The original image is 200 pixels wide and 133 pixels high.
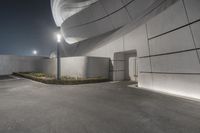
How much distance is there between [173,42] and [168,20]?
135 cm

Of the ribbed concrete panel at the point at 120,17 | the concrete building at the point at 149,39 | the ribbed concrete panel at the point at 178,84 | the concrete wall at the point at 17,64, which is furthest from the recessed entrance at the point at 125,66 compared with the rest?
the concrete wall at the point at 17,64

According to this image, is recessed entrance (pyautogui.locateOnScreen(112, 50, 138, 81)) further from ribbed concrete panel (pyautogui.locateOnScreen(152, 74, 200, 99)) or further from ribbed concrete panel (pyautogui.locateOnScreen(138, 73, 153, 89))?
ribbed concrete panel (pyautogui.locateOnScreen(152, 74, 200, 99))

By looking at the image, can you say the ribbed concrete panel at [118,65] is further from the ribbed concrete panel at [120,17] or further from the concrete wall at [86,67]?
the ribbed concrete panel at [120,17]

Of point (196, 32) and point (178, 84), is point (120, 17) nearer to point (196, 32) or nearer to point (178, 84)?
point (196, 32)

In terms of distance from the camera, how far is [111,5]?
42.3 feet

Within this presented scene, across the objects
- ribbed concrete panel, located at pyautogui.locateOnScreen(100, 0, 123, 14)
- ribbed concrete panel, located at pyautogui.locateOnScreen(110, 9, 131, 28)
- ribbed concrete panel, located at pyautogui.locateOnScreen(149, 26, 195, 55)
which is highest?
ribbed concrete panel, located at pyautogui.locateOnScreen(100, 0, 123, 14)

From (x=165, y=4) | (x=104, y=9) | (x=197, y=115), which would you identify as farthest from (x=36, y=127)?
(x=104, y=9)

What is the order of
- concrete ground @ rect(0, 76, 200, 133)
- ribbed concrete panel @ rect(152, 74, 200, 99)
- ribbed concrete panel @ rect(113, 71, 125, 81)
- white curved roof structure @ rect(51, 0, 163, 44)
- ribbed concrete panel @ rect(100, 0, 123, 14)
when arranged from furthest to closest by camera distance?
ribbed concrete panel @ rect(113, 71, 125, 81) → ribbed concrete panel @ rect(100, 0, 123, 14) → white curved roof structure @ rect(51, 0, 163, 44) → ribbed concrete panel @ rect(152, 74, 200, 99) → concrete ground @ rect(0, 76, 200, 133)

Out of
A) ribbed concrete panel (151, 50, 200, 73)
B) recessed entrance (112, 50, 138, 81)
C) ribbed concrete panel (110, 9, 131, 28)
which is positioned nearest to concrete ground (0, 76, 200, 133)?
ribbed concrete panel (151, 50, 200, 73)

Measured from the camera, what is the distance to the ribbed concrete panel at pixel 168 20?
21.0ft

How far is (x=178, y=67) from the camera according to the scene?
662 cm

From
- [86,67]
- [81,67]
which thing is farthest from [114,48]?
[81,67]

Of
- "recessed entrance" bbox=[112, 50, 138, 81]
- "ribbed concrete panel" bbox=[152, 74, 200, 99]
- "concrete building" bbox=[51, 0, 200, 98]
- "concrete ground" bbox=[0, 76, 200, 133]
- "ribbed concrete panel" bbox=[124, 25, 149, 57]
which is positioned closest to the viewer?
"concrete ground" bbox=[0, 76, 200, 133]

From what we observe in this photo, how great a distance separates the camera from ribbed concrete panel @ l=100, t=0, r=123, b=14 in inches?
489
